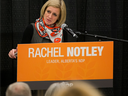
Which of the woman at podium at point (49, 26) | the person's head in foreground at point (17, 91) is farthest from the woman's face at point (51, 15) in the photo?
the person's head in foreground at point (17, 91)

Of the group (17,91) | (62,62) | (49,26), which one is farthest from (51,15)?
(17,91)

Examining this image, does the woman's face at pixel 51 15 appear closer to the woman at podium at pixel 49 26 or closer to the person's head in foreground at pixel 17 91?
the woman at podium at pixel 49 26

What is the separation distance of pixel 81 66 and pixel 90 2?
1262mm

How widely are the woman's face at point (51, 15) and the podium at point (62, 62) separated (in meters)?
0.44

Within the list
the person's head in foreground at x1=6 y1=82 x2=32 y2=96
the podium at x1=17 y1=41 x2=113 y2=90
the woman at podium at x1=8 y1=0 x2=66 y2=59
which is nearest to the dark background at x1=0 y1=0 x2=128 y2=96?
the woman at podium at x1=8 y1=0 x2=66 y2=59

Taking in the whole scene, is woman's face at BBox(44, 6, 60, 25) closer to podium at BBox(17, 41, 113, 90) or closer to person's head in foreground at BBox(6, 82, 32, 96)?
podium at BBox(17, 41, 113, 90)

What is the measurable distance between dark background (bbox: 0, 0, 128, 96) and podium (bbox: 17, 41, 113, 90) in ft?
3.35

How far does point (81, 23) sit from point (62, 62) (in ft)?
3.73

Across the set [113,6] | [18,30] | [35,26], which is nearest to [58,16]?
[35,26]

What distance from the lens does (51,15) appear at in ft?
5.79

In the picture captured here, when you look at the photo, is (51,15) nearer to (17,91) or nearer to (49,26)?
(49,26)

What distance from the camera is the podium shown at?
141cm

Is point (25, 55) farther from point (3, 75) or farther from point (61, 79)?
point (3, 75)

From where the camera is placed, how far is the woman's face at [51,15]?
175 cm
